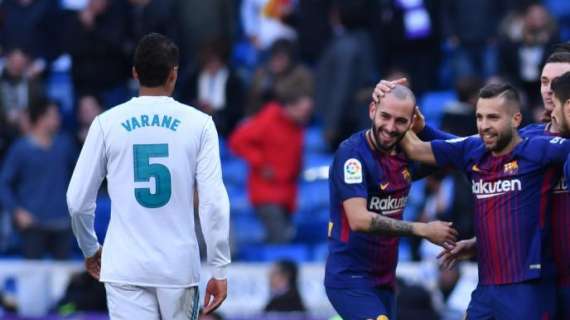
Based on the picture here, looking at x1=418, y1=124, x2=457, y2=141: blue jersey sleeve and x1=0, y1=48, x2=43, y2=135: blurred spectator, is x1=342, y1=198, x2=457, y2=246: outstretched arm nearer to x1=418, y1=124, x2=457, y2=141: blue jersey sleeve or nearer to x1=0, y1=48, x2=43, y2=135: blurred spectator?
x1=418, y1=124, x2=457, y2=141: blue jersey sleeve

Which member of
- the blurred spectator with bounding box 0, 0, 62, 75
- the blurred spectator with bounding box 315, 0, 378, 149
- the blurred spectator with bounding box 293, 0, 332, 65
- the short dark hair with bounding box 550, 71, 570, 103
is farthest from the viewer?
the blurred spectator with bounding box 0, 0, 62, 75

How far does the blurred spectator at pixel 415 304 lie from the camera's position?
13375 millimetres

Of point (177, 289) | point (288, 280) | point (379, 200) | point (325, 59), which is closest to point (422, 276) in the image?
point (288, 280)

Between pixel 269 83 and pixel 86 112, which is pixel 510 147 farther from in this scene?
pixel 86 112

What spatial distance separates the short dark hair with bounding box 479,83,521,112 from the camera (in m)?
8.97

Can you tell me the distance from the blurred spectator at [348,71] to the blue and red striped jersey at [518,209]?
7224 mm

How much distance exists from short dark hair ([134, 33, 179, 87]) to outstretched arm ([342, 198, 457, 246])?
1376 mm

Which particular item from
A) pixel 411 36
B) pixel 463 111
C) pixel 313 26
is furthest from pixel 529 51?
pixel 313 26

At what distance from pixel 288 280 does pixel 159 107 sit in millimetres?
5935

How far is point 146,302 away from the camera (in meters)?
8.69

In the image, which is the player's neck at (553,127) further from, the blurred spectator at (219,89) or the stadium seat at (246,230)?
the blurred spectator at (219,89)

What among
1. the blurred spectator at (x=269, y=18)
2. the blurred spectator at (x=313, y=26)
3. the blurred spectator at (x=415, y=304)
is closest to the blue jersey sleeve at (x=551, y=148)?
the blurred spectator at (x=415, y=304)

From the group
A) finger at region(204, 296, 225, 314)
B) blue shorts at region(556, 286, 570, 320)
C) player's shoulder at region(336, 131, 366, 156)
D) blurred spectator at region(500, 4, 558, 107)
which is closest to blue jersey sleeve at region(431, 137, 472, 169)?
player's shoulder at region(336, 131, 366, 156)

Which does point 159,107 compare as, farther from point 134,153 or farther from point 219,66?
point 219,66
